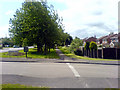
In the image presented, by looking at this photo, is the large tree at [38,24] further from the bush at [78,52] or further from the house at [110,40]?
the house at [110,40]

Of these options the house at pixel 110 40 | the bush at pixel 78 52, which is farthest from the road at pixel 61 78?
the house at pixel 110 40

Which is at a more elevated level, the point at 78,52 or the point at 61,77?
the point at 78,52

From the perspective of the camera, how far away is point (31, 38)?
24531 millimetres

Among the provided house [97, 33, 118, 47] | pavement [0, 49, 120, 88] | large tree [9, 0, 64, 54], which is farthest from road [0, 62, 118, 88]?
house [97, 33, 118, 47]

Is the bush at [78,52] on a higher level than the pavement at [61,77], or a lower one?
higher

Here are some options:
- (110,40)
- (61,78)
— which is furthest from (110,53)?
(110,40)

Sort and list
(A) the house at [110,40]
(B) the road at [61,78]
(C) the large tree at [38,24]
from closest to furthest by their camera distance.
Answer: (B) the road at [61,78] → (C) the large tree at [38,24] → (A) the house at [110,40]

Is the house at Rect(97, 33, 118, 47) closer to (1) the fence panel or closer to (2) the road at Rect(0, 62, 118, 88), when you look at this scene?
(1) the fence panel

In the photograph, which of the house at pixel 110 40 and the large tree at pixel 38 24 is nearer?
the large tree at pixel 38 24

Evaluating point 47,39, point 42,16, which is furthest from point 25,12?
point 47,39

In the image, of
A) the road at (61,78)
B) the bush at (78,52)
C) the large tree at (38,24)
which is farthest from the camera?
the bush at (78,52)

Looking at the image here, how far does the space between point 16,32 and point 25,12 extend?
425 cm

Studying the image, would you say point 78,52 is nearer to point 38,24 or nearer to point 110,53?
point 110,53

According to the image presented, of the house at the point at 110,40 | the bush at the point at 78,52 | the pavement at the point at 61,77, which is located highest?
the house at the point at 110,40
